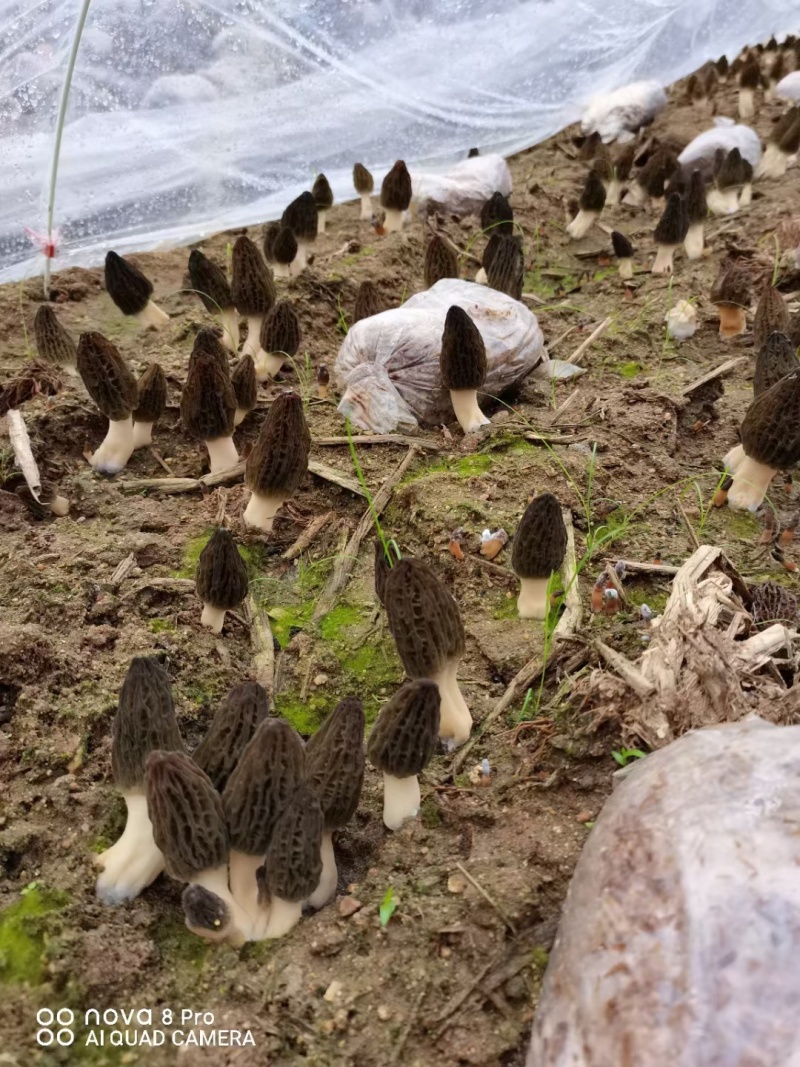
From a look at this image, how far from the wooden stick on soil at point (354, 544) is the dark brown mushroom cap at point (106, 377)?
91 cm

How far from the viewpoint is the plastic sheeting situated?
3.83 meters

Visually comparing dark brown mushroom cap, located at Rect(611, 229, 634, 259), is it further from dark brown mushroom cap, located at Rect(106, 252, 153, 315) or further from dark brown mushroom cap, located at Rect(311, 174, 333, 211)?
dark brown mushroom cap, located at Rect(106, 252, 153, 315)

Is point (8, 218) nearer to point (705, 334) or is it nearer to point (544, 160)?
point (705, 334)

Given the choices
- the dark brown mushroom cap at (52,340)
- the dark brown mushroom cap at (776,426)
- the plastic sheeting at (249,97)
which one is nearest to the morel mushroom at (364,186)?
the plastic sheeting at (249,97)

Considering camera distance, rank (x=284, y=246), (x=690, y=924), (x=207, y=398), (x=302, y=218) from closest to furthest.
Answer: (x=690, y=924) → (x=207, y=398) → (x=284, y=246) → (x=302, y=218)

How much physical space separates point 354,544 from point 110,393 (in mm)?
983

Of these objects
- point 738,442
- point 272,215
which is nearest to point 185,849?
point 738,442

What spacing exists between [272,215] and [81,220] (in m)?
0.95

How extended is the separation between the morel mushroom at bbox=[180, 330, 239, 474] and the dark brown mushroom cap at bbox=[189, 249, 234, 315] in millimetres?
678

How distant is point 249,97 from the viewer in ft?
14.6

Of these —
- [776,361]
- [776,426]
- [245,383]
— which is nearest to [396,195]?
[245,383]

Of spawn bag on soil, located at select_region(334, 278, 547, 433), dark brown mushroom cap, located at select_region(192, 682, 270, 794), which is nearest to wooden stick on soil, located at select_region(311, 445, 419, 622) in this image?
spawn bag on soil, located at select_region(334, 278, 547, 433)

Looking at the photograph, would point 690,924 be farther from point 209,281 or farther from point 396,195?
point 396,195

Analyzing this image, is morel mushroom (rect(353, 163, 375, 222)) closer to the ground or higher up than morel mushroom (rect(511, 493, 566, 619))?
higher up
